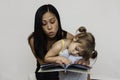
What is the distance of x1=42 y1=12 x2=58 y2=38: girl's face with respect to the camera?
5.23 ft

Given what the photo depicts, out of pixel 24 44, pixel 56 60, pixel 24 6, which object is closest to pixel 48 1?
pixel 24 6

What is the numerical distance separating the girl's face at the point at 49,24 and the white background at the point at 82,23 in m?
0.66

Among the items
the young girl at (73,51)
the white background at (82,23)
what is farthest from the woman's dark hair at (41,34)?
the white background at (82,23)

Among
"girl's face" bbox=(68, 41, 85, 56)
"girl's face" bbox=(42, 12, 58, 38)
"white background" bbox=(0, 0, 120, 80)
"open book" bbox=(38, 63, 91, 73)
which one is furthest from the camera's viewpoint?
"white background" bbox=(0, 0, 120, 80)

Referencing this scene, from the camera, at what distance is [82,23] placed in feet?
7.41

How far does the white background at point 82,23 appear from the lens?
7.34 ft

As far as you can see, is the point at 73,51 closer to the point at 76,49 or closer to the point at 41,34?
the point at 76,49

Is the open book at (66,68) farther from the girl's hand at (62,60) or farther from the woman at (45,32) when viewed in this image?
the woman at (45,32)

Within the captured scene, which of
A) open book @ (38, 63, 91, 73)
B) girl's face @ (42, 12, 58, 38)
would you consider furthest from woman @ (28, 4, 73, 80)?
open book @ (38, 63, 91, 73)

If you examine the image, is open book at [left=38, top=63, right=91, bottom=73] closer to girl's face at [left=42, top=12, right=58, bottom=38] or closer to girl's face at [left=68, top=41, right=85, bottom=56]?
girl's face at [left=68, top=41, right=85, bottom=56]

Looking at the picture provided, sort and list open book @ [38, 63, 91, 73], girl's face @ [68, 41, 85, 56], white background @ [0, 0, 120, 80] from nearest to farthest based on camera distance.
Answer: open book @ [38, 63, 91, 73] < girl's face @ [68, 41, 85, 56] < white background @ [0, 0, 120, 80]

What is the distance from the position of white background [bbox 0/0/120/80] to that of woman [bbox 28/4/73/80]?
1.72ft

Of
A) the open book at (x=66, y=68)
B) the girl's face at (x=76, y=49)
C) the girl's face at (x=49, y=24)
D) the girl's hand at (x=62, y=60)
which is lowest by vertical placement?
the open book at (x=66, y=68)

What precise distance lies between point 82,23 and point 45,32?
69cm
